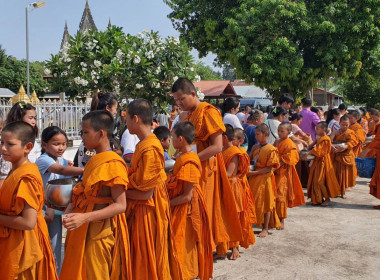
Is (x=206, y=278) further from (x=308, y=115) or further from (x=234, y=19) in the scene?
(x=234, y=19)

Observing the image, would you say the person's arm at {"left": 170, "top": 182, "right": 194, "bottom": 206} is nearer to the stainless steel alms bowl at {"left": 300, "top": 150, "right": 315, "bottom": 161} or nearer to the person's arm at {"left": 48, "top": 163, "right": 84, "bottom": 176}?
the person's arm at {"left": 48, "top": 163, "right": 84, "bottom": 176}

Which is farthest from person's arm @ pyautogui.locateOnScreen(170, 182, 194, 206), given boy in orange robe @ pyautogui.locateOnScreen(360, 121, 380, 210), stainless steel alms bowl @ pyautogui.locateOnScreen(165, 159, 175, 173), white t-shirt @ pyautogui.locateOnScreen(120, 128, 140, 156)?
boy in orange robe @ pyautogui.locateOnScreen(360, 121, 380, 210)

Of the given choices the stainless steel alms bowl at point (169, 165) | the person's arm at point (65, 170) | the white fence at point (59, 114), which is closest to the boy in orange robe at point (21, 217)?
the person's arm at point (65, 170)

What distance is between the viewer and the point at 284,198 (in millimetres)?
6254

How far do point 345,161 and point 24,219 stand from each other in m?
6.71

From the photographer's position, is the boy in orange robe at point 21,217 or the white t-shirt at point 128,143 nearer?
the boy in orange robe at point 21,217

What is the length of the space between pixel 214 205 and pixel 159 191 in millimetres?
1217

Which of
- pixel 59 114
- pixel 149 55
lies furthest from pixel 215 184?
pixel 59 114

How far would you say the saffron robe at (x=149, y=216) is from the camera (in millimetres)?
3068

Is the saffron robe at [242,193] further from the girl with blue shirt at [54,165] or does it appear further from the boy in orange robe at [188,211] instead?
the girl with blue shirt at [54,165]

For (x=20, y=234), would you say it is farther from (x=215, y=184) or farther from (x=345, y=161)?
(x=345, y=161)

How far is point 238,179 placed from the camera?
16.7 feet

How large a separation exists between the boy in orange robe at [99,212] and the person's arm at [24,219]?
0.28 meters

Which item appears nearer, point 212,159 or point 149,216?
point 149,216
